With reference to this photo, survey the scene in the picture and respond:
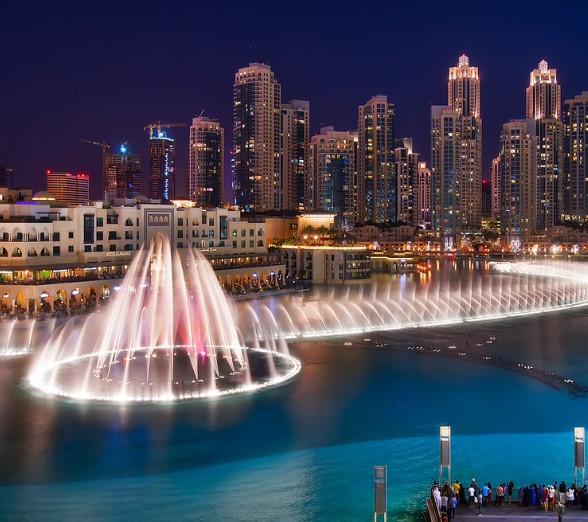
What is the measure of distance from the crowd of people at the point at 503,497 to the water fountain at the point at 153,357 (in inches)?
475

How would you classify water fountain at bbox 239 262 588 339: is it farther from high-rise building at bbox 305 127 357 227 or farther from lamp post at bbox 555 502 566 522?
high-rise building at bbox 305 127 357 227

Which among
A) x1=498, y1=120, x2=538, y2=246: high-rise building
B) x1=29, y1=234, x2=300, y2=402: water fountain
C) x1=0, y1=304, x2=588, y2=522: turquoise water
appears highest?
x1=498, y1=120, x2=538, y2=246: high-rise building

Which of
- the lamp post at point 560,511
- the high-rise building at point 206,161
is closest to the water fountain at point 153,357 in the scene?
the lamp post at point 560,511

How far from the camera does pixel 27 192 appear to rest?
70750mm

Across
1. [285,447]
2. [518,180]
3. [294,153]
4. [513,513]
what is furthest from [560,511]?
[518,180]

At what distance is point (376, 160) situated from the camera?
18875 centimetres

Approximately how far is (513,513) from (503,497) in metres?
0.95

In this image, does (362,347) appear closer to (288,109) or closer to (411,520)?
(411,520)

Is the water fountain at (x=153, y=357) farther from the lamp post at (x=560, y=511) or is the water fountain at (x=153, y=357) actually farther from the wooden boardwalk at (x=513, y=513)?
the lamp post at (x=560, y=511)

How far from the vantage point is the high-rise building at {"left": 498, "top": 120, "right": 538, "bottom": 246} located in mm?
176625

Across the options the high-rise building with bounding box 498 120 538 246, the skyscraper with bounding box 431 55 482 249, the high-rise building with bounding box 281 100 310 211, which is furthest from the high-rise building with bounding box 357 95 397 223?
the high-rise building with bounding box 498 120 538 246

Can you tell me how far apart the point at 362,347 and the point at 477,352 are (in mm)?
5807

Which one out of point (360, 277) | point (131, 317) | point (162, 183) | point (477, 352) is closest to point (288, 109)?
point (162, 183)

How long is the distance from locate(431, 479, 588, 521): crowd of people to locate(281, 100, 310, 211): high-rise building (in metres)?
154
